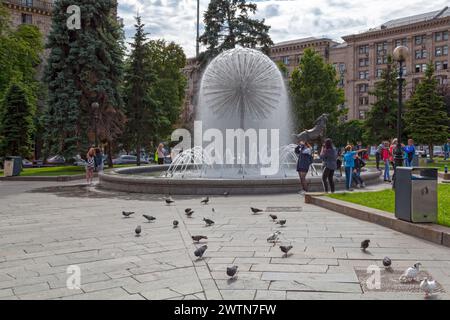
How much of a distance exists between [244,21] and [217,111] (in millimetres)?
25624

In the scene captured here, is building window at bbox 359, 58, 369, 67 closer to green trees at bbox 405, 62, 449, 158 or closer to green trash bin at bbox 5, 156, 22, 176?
green trees at bbox 405, 62, 449, 158

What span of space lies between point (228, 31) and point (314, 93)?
537 inches

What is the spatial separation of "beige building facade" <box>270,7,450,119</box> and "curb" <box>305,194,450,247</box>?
71320mm

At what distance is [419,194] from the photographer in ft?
26.5

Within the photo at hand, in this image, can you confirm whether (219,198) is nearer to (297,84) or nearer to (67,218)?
(67,218)

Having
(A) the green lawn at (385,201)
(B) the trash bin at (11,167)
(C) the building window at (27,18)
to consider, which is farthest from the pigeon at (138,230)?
(C) the building window at (27,18)

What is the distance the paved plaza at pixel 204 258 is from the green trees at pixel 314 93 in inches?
1639

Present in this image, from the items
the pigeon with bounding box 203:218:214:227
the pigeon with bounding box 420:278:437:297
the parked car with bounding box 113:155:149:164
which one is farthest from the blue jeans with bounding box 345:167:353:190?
the parked car with bounding box 113:155:149:164

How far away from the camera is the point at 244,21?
142 feet

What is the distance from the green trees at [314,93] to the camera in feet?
169

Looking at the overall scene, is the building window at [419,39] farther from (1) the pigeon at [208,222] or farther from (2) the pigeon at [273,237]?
(2) the pigeon at [273,237]

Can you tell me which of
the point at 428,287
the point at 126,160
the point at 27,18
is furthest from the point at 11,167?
the point at 27,18

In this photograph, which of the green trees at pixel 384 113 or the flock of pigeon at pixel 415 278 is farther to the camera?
the green trees at pixel 384 113
